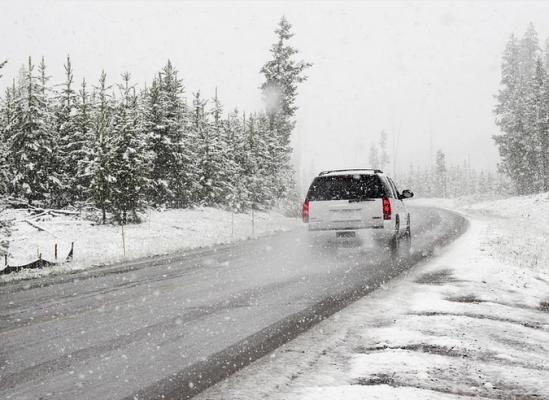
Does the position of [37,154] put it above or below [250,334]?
above

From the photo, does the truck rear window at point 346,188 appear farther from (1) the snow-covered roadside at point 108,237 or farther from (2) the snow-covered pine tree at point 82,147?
(2) the snow-covered pine tree at point 82,147

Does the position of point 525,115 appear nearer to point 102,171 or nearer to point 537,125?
point 537,125

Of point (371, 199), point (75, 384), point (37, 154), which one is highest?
point (37, 154)

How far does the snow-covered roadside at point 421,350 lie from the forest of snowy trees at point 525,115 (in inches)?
1902

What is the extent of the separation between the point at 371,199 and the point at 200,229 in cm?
1649

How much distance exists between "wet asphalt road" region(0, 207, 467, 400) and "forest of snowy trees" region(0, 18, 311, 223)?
13.5 m

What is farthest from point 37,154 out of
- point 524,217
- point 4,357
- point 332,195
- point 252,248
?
point 524,217

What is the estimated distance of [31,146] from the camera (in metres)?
26.9

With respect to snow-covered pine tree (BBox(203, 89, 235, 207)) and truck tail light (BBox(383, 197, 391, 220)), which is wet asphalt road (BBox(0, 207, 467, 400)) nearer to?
truck tail light (BBox(383, 197, 391, 220))

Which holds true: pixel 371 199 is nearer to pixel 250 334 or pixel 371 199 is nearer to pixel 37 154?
pixel 250 334

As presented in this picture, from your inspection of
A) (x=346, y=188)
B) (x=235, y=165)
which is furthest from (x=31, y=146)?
(x=346, y=188)

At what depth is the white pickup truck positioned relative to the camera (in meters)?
12.0

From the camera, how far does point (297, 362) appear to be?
4586mm

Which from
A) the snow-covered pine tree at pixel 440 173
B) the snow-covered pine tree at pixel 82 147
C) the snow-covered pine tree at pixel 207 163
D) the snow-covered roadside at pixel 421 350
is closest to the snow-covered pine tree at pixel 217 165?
the snow-covered pine tree at pixel 207 163
